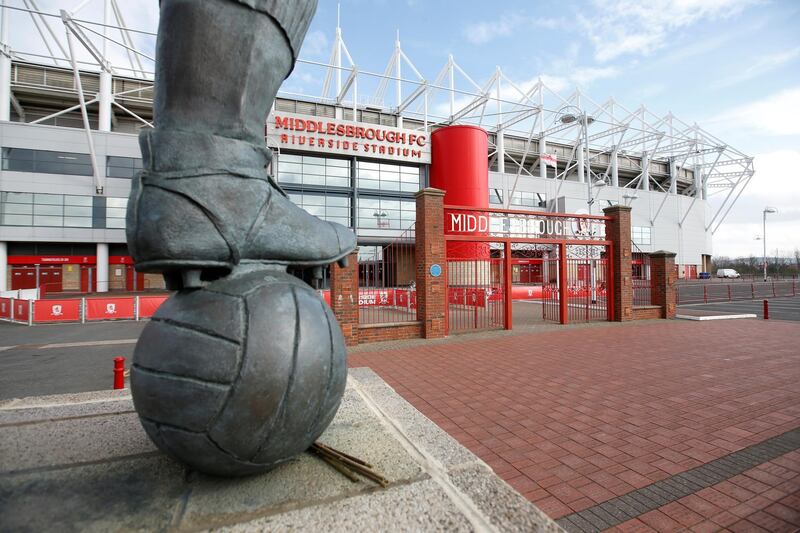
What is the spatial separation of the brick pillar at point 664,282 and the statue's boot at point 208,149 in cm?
1495

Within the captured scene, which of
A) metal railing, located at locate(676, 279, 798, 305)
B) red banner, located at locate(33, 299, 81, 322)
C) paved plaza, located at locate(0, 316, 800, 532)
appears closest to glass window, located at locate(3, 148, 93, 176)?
red banner, located at locate(33, 299, 81, 322)

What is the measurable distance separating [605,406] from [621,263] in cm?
937

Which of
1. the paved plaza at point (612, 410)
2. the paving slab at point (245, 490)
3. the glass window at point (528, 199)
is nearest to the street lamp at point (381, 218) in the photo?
the glass window at point (528, 199)

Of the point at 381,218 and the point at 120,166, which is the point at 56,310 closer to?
the point at 120,166

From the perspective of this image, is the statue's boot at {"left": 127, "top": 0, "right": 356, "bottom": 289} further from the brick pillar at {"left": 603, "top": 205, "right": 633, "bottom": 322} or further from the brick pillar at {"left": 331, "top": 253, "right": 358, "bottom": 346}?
the brick pillar at {"left": 603, "top": 205, "right": 633, "bottom": 322}

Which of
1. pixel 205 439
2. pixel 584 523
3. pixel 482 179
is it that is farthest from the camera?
pixel 482 179

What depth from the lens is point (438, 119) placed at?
35656mm

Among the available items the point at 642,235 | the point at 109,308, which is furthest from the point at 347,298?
the point at 642,235

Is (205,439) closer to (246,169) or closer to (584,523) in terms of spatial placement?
(246,169)

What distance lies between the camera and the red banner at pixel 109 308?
14820 millimetres

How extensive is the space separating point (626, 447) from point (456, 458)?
6.37 feet

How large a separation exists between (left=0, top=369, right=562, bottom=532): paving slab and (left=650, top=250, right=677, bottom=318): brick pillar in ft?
44.4

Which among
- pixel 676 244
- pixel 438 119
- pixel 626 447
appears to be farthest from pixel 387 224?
pixel 676 244

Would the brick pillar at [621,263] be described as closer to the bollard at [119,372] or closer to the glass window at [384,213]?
the bollard at [119,372]
